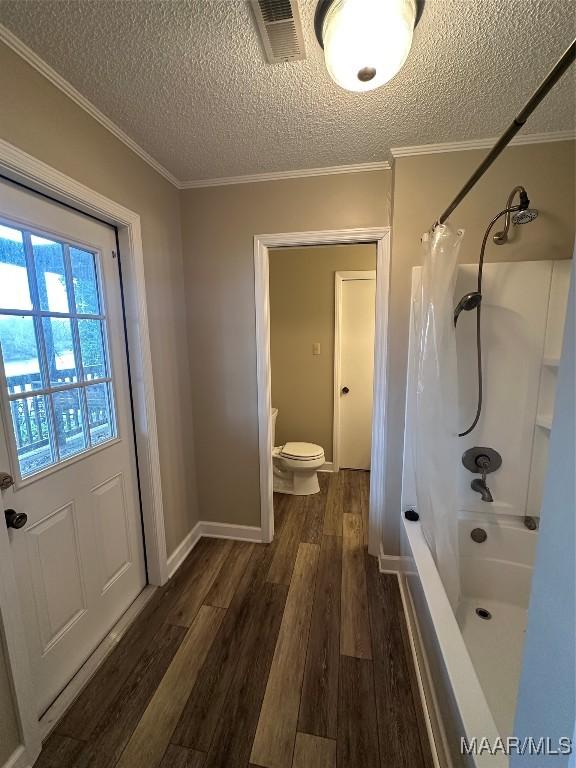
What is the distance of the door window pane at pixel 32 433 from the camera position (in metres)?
1.08

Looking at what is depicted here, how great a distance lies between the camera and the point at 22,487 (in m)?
1.08

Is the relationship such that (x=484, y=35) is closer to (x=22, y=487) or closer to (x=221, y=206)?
(x=221, y=206)

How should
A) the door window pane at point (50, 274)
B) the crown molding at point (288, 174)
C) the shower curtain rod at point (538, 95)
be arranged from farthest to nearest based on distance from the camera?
the crown molding at point (288, 174), the door window pane at point (50, 274), the shower curtain rod at point (538, 95)

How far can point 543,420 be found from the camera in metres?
1.52

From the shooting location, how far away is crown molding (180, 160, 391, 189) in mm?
1708

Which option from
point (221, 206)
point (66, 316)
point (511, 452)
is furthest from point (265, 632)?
point (221, 206)

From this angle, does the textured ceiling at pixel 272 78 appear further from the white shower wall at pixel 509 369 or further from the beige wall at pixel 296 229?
the white shower wall at pixel 509 369

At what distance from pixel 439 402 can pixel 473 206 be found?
40.2 inches

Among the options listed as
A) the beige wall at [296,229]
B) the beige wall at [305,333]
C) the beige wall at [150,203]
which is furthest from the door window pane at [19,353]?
the beige wall at [305,333]

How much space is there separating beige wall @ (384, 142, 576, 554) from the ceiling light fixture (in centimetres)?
76

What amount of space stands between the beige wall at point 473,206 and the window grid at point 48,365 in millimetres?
1518

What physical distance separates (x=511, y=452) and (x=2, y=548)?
2201mm

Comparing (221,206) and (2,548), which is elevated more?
(221,206)

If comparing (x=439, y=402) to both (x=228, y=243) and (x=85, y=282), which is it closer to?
(x=228, y=243)
